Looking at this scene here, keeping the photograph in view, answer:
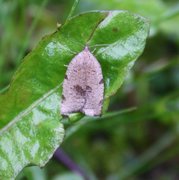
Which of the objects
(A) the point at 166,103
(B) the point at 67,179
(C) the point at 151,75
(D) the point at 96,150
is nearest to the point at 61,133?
(B) the point at 67,179

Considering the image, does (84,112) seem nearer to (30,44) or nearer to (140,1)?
(140,1)

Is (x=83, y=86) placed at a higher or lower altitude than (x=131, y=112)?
higher

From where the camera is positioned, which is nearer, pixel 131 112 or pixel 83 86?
pixel 83 86

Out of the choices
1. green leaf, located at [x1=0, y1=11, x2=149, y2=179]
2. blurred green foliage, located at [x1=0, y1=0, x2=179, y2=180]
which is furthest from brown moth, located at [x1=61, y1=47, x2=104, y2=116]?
blurred green foliage, located at [x1=0, y1=0, x2=179, y2=180]

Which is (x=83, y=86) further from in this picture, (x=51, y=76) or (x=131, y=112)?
(x=131, y=112)

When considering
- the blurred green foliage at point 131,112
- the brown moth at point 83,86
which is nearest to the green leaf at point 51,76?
the brown moth at point 83,86

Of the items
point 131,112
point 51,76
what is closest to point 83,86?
point 51,76

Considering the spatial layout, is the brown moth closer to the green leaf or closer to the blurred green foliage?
the green leaf
